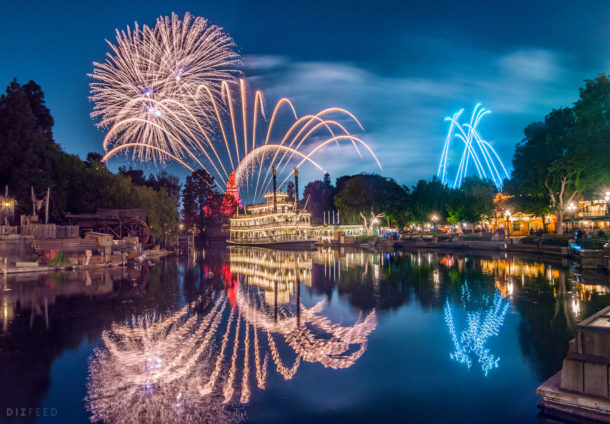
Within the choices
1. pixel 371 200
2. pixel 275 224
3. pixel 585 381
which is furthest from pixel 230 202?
pixel 585 381

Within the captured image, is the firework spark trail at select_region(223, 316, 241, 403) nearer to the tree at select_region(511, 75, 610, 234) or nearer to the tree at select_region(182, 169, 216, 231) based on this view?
the tree at select_region(511, 75, 610, 234)

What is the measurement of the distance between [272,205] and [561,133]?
2028 inches

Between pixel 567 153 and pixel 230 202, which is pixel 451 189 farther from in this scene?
pixel 230 202

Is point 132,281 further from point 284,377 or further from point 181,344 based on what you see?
point 284,377

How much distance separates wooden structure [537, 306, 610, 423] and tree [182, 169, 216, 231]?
11295 centimetres

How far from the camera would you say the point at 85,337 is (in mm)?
11914

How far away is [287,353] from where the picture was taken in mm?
10125

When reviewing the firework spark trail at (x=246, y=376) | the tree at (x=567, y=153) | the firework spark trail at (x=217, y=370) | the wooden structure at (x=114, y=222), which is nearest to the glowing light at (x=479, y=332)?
the firework spark trail at (x=246, y=376)

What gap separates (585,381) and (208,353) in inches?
303

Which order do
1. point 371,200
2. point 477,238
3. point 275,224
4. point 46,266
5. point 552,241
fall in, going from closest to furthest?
point 46,266 → point 552,241 → point 477,238 → point 275,224 → point 371,200

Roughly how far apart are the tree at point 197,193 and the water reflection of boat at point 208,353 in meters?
→ 101

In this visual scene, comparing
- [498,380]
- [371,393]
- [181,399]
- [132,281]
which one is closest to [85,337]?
[181,399]

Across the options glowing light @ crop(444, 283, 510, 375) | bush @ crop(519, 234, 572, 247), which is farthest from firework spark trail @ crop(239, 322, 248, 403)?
bush @ crop(519, 234, 572, 247)

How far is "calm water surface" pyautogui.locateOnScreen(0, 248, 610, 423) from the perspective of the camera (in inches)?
283
